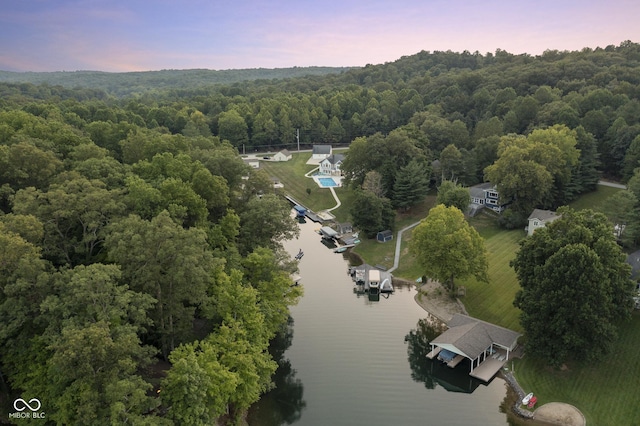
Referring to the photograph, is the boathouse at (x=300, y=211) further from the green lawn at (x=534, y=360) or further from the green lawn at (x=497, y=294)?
the green lawn at (x=497, y=294)

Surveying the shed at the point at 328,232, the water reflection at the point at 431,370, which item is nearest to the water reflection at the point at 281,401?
the water reflection at the point at 431,370

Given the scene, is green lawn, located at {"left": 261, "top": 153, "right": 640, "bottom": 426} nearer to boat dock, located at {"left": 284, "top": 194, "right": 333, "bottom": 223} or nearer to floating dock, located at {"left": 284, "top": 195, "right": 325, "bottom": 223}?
boat dock, located at {"left": 284, "top": 194, "right": 333, "bottom": 223}

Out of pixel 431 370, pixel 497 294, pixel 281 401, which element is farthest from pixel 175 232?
pixel 497 294

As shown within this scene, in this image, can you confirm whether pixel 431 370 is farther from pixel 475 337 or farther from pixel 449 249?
pixel 449 249

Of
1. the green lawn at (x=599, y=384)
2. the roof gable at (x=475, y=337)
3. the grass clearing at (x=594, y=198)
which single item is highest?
the grass clearing at (x=594, y=198)

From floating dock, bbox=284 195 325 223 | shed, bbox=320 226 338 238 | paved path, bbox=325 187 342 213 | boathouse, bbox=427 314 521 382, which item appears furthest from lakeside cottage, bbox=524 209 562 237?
paved path, bbox=325 187 342 213

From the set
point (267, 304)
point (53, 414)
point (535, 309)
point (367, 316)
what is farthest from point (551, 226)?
point (53, 414)
